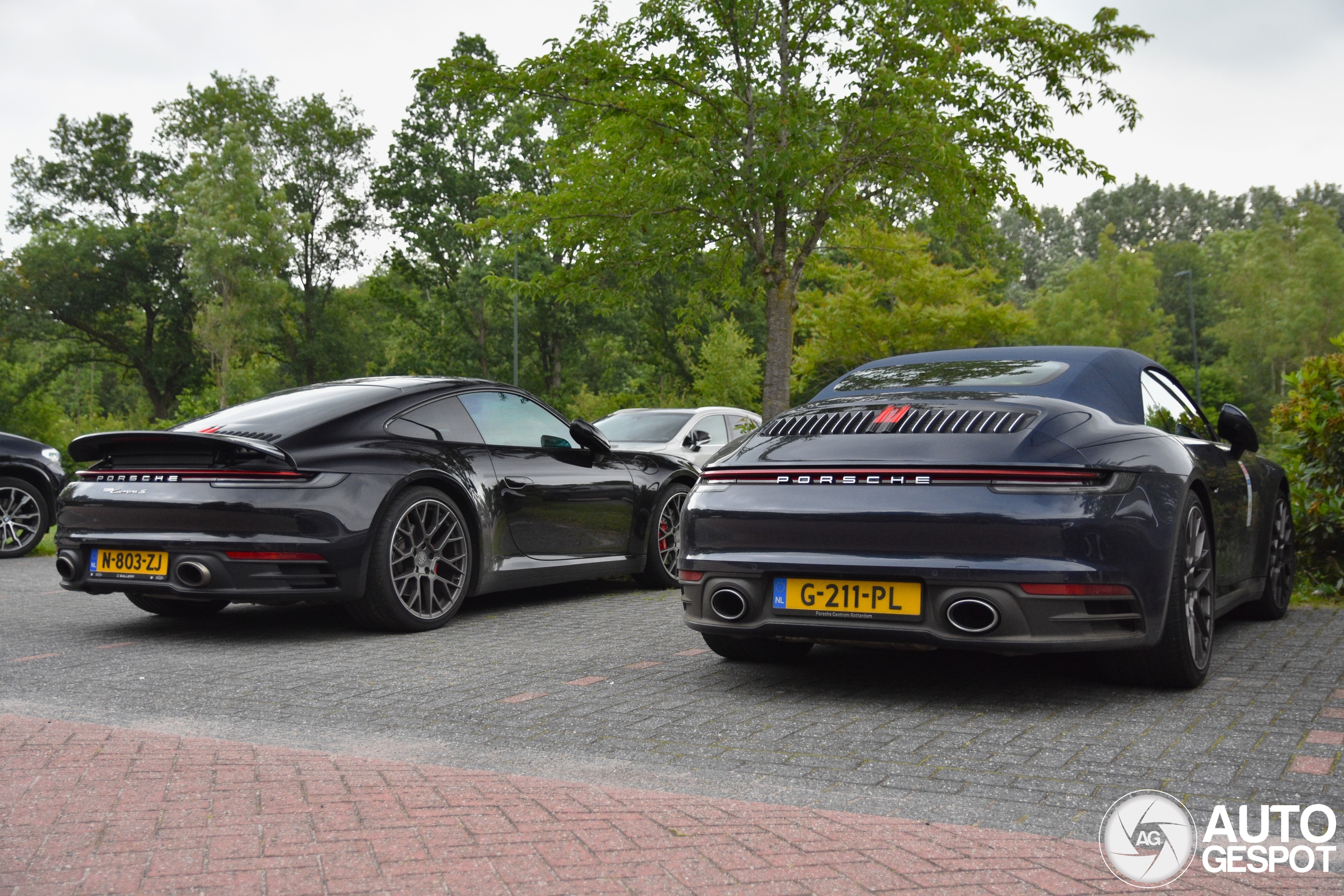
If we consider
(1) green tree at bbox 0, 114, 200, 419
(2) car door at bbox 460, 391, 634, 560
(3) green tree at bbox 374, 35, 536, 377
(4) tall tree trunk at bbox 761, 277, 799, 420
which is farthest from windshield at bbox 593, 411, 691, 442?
(1) green tree at bbox 0, 114, 200, 419

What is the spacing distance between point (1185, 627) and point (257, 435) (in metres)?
4.39

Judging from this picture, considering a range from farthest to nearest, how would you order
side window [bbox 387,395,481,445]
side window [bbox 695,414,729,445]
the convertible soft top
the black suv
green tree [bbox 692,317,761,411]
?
green tree [bbox 692,317,761,411]
side window [bbox 695,414,729,445]
the black suv
side window [bbox 387,395,481,445]
the convertible soft top

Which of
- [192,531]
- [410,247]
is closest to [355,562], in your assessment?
[192,531]

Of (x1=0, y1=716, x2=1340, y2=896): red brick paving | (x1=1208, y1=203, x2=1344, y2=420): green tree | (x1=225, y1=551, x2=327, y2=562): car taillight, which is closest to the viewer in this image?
(x1=0, y1=716, x2=1340, y2=896): red brick paving

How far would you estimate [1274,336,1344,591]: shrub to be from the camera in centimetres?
735

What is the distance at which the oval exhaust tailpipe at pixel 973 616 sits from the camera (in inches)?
154

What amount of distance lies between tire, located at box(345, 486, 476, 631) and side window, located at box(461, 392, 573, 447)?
28.3 inches

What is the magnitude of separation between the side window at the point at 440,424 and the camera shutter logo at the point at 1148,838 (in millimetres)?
4347

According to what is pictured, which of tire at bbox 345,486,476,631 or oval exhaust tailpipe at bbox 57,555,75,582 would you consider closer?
tire at bbox 345,486,476,631

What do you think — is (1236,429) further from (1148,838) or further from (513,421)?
(513,421)

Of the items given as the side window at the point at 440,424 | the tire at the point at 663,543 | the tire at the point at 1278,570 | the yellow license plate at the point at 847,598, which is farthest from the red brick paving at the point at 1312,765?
the tire at the point at 663,543

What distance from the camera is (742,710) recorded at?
4.21m

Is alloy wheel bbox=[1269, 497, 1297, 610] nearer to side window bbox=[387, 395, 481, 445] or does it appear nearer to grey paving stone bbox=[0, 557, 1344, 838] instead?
grey paving stone bbox=[0, 557, 1344, 838]

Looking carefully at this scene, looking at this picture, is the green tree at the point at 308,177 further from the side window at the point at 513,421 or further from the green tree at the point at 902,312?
the side window at the point at 513,421
